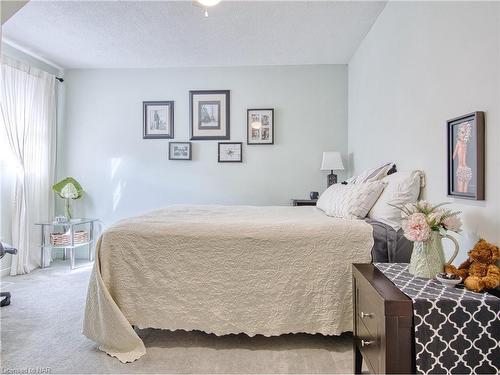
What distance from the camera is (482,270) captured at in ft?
3.94

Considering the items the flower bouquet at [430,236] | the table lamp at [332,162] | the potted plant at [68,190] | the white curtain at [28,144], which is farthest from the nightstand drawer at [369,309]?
the white curtain at [28,144]

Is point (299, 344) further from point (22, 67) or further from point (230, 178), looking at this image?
point (22, 67)

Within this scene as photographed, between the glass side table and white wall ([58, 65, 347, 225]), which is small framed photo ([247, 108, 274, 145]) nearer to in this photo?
white wall ([58, 65, 347, 225])

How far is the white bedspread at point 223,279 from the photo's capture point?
6.06 ft

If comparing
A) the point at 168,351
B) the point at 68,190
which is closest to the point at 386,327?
the point at 168,351

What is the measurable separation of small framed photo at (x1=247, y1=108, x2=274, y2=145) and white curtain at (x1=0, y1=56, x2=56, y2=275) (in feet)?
8.80

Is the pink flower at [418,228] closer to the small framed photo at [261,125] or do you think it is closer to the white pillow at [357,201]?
the white pillow at [357,201]

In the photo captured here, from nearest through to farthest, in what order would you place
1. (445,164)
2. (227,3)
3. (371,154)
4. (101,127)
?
(445,164) < (227,3) < (371,154) < (101,127)

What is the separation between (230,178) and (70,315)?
242cm

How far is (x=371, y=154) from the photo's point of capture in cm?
312

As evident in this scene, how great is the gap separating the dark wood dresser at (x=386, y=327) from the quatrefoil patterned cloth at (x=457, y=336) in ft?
0.10

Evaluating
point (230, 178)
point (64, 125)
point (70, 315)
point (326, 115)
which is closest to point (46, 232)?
point (64, 125)

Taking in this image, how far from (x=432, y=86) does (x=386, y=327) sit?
152 centimetres

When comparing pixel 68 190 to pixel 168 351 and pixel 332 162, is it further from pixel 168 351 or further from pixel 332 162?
pixel 332 162
